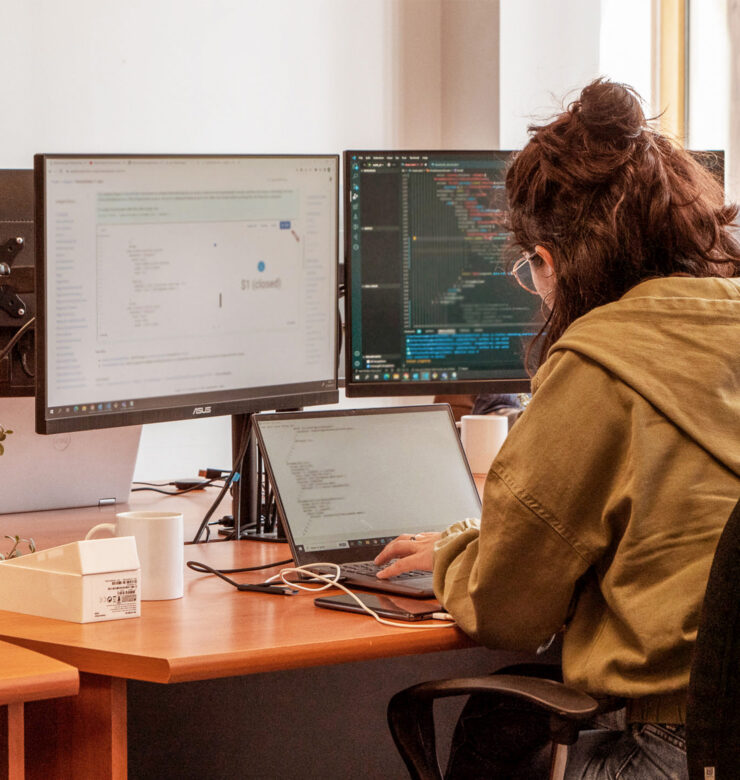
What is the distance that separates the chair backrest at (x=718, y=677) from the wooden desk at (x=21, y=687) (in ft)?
1.77

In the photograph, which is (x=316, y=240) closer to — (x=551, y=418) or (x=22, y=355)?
(x=22, y=355)

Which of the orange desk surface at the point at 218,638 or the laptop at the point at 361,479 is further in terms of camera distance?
the laptop at the point at 361,479

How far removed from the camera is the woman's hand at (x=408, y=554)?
1.36 metres

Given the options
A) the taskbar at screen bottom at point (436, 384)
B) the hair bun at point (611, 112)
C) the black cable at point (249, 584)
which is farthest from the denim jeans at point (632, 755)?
the taskbar at screen bottom at point (436, 384)

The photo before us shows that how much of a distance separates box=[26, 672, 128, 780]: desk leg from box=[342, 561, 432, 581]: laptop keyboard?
15.3 inches

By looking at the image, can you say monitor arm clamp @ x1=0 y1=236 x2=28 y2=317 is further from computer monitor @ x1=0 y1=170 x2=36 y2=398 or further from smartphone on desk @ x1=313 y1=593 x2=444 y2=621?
smartphone on desk @ x1=313 y1=593 x2=444 y2=621

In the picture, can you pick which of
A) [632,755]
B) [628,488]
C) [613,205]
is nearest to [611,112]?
[613,205]

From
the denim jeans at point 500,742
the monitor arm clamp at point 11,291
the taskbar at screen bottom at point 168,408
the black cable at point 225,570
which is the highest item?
the monitor arm clamp at point 11,291

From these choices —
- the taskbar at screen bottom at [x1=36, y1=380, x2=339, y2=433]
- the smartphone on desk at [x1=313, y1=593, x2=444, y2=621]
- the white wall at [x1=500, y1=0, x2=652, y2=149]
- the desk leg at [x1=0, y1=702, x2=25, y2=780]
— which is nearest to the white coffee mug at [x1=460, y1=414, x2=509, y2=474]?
the taskbar at screen bottom at [x1=36, y1=380, x2=339, y2=433]

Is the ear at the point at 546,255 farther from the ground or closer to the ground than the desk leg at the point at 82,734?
farther from the ground

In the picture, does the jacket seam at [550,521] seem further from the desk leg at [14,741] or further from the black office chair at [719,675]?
the desk leg at [14,741]

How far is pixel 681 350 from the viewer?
1097mm

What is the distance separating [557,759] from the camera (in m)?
1.12

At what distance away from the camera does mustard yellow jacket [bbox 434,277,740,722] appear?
107 cm
